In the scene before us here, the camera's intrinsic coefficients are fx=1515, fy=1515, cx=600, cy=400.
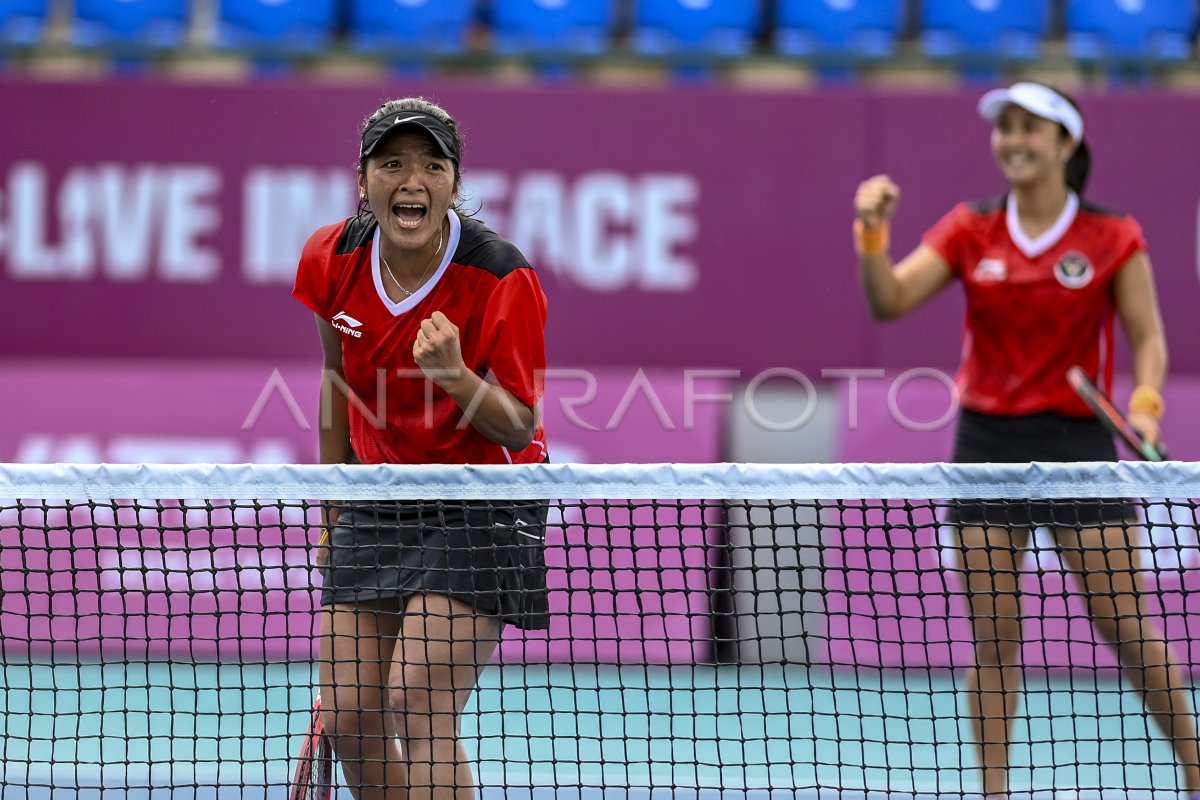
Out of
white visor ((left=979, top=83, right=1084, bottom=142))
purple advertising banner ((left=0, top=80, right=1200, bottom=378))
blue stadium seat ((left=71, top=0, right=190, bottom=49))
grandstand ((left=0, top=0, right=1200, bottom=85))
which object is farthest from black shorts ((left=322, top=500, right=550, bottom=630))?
blue stadium seat ((left=71, top=0, right=190, bottom=49))

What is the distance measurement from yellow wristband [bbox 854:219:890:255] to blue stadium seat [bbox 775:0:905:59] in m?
4.18

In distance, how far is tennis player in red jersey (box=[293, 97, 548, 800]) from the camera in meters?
2.88

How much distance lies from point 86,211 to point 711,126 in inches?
110

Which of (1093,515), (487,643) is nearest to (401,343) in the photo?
(487,643)

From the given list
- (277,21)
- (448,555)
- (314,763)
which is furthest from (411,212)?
(277,21)

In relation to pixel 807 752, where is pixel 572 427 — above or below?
above

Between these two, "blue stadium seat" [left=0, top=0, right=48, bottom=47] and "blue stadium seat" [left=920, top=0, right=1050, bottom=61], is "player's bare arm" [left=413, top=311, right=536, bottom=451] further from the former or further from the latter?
"blue stadium seat" [left=0, top=0, right=48, bottom=47]

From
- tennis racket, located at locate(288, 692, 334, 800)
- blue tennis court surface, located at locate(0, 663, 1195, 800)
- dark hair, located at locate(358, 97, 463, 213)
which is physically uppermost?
dark hair, located at locate(358, 97, 463, 213)

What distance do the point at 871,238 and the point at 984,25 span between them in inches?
178

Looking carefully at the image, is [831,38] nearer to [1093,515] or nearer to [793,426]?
[793,426]

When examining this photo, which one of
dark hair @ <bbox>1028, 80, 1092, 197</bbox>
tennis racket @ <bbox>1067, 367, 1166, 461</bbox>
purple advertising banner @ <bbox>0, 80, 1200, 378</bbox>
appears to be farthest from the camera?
purple advertising banner @ <bbox>0, 80, 1200, 378</bbox>

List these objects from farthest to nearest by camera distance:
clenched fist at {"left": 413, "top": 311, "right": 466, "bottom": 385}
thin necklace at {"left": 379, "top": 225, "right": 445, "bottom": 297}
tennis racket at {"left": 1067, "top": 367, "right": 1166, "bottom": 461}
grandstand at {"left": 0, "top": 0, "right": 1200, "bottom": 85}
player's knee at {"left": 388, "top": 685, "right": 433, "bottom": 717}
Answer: grandstand at {"left": 0, "top": 0, "right": 1200, "bottom": 85}
tennis racket at {"left": 1067, "top": 367, "right": 1166, "bottom": 461}
thin necklace at {"left": 379, "top": 225, "right": 445, "bottom": 297}
player's knee at {"left": 388, "top": 685, "right": 433, "bottom": 717}
clenched fist at {"left": 413, "top": 311, "right": 466, "bottom": 385}

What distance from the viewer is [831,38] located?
26.3ft

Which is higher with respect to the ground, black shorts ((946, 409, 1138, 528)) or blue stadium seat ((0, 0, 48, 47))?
blue stadium seat ((0, 0, 48, 47))
